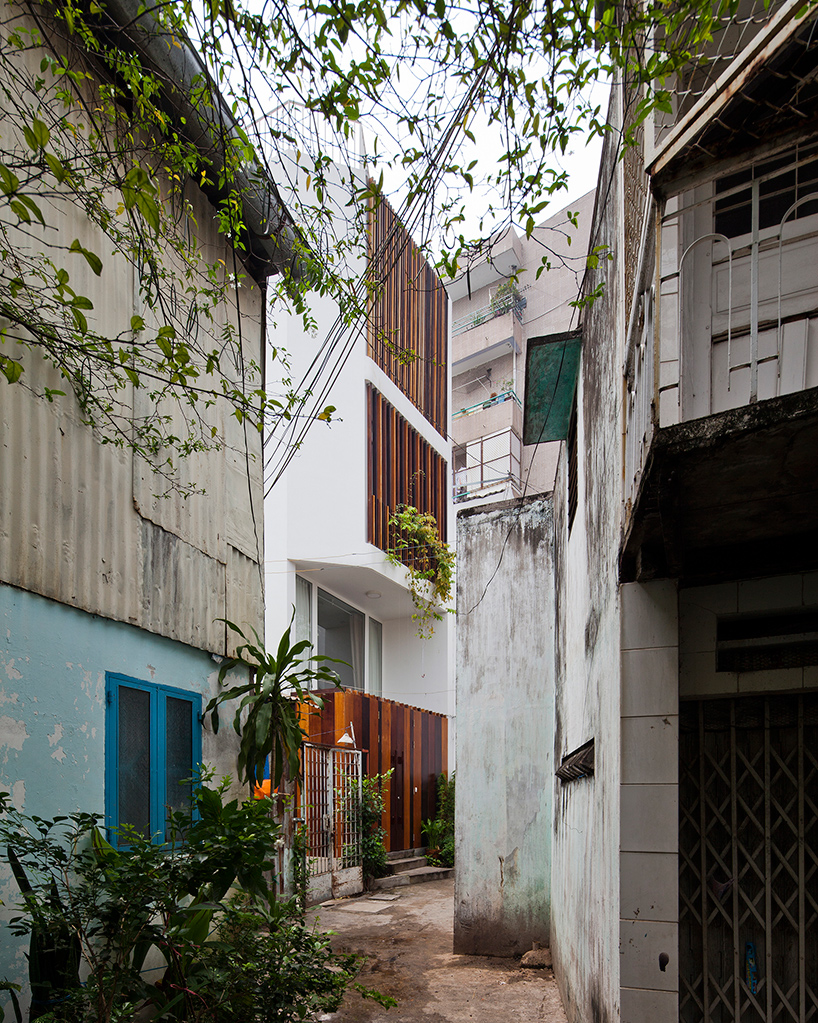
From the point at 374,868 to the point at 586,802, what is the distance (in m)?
7.72

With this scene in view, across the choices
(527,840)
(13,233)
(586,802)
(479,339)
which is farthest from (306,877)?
(479,339)

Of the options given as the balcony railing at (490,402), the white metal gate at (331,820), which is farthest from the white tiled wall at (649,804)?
the balcony railing at (490,402)

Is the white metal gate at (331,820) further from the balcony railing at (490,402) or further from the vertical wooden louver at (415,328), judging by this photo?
the balcony railing at (490,402)

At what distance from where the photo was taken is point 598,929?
11.8 feet

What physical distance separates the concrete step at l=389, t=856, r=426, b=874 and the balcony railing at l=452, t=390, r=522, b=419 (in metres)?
10.9

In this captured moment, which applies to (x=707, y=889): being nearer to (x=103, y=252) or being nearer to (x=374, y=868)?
(x=103, y=252)

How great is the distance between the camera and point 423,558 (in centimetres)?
1406

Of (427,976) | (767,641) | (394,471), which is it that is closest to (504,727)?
(427,976)

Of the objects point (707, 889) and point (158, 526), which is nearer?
point (707, 889)

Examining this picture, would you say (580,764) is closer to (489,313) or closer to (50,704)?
(50,704)

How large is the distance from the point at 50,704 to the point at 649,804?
2707 millimetres

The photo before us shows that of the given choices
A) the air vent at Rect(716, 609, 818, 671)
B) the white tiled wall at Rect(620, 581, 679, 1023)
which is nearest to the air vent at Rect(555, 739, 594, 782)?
the white tiled wall at Rect(620, 581, 679, 1023)

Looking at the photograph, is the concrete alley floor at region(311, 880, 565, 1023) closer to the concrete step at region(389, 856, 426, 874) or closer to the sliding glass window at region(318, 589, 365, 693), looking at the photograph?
A: the concrete step at region(389, 856, 426, 874)

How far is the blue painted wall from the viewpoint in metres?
3.43
